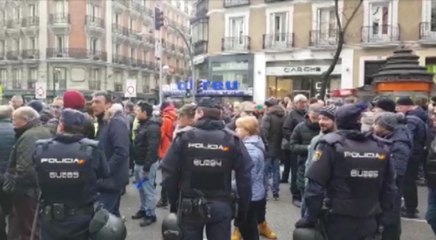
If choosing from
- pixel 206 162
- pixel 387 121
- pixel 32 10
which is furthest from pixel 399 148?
pixel 32 10

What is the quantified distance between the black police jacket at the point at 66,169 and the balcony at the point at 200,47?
29.7 m

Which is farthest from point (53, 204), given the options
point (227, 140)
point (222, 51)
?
point (222, 51)

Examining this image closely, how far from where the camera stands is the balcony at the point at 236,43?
30469 mm

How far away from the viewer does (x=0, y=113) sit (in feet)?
18.2

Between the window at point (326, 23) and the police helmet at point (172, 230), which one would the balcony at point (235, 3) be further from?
the police helmet at point (172, 230)

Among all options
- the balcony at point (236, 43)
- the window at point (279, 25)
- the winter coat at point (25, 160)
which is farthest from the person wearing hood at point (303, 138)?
the balcony at point (236, 43)

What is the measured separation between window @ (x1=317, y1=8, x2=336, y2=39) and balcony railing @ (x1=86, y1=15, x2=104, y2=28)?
32448 millimetres

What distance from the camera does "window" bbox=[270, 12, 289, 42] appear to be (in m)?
29.3

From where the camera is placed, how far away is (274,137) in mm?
9289

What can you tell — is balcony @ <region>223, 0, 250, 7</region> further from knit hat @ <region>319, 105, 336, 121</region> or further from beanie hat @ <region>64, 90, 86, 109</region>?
knit hat @ <region>319, 105, 336, 121</region>

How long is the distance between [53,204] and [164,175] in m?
1.01

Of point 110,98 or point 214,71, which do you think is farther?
point 214,71

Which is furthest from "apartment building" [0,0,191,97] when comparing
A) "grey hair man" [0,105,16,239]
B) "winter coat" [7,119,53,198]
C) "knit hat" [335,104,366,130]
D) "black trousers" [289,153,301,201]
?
"knit hat" [335,104,366,130]

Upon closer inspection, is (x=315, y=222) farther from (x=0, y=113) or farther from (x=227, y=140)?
(x=0, y=113)
